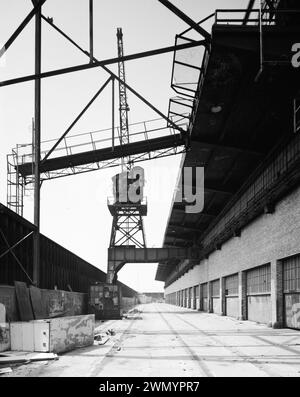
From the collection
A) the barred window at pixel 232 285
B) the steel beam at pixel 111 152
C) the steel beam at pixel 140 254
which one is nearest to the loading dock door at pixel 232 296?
the barred window at pixel 232 285

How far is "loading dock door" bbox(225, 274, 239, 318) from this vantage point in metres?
26.6

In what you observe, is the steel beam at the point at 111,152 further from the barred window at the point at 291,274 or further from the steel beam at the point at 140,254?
the steel beam at the point at 140,254

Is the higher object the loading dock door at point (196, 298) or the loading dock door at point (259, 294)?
the loading dock door at point (259, 294)

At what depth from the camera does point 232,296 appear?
27766mm

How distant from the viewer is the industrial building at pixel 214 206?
10344 millimetres

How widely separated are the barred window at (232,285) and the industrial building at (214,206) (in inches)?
3.7

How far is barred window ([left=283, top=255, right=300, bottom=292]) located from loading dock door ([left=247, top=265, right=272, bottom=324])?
2169 mm

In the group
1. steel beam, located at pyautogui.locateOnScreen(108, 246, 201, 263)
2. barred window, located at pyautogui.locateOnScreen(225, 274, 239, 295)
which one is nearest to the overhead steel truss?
barred window, located at pyautogui.locateOnScreen(225, 274, 239, 295)

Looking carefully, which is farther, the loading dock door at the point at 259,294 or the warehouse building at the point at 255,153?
the loading dock door at the point at 259,294

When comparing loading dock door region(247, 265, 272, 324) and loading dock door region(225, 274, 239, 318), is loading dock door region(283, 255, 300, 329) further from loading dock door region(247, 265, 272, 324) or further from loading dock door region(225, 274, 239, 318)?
loading dock door region(225, 274, 239, 318)

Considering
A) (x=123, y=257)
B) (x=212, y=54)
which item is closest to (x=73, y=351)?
(x=212, y=54)

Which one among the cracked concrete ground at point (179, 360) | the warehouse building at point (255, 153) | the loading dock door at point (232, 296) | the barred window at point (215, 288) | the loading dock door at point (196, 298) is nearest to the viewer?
the cracked concrete ground at point (179, 360)

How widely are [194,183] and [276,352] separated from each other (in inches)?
607
